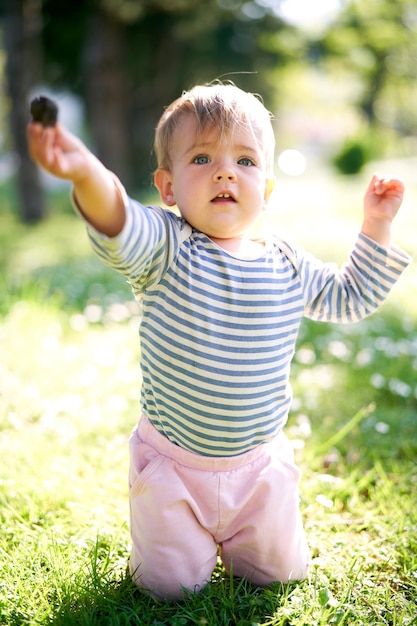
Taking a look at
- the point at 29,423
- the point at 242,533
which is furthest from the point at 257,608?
the point at 29,423

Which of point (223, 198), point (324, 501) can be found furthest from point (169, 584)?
point (223, 198)

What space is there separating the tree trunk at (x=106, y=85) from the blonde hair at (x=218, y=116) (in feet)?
36.7

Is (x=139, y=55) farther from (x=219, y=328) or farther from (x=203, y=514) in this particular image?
(x=203, y=514)

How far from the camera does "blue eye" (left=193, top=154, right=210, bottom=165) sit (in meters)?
1.81

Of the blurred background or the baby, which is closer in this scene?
the baby

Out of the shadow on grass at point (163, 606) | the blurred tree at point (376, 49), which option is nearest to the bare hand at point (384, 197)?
the shadow on grass at point (163, 606)

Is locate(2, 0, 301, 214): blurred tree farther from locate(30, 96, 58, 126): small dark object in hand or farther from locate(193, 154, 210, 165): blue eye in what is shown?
locate(30, 96, 58, 126): small dark object in hand

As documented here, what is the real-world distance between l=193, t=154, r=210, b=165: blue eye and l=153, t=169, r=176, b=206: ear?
113 mm

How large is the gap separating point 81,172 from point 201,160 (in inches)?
19.5

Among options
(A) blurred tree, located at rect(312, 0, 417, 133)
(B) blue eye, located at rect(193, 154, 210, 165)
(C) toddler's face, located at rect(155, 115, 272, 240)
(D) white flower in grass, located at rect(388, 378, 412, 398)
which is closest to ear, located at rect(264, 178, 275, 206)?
(C) toddler's face, located at rect(155, 115, 272, 240)

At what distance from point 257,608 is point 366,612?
313 millimetres

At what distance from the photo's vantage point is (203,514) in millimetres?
1899

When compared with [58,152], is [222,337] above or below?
below

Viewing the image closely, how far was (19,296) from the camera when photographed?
4.87 metres
